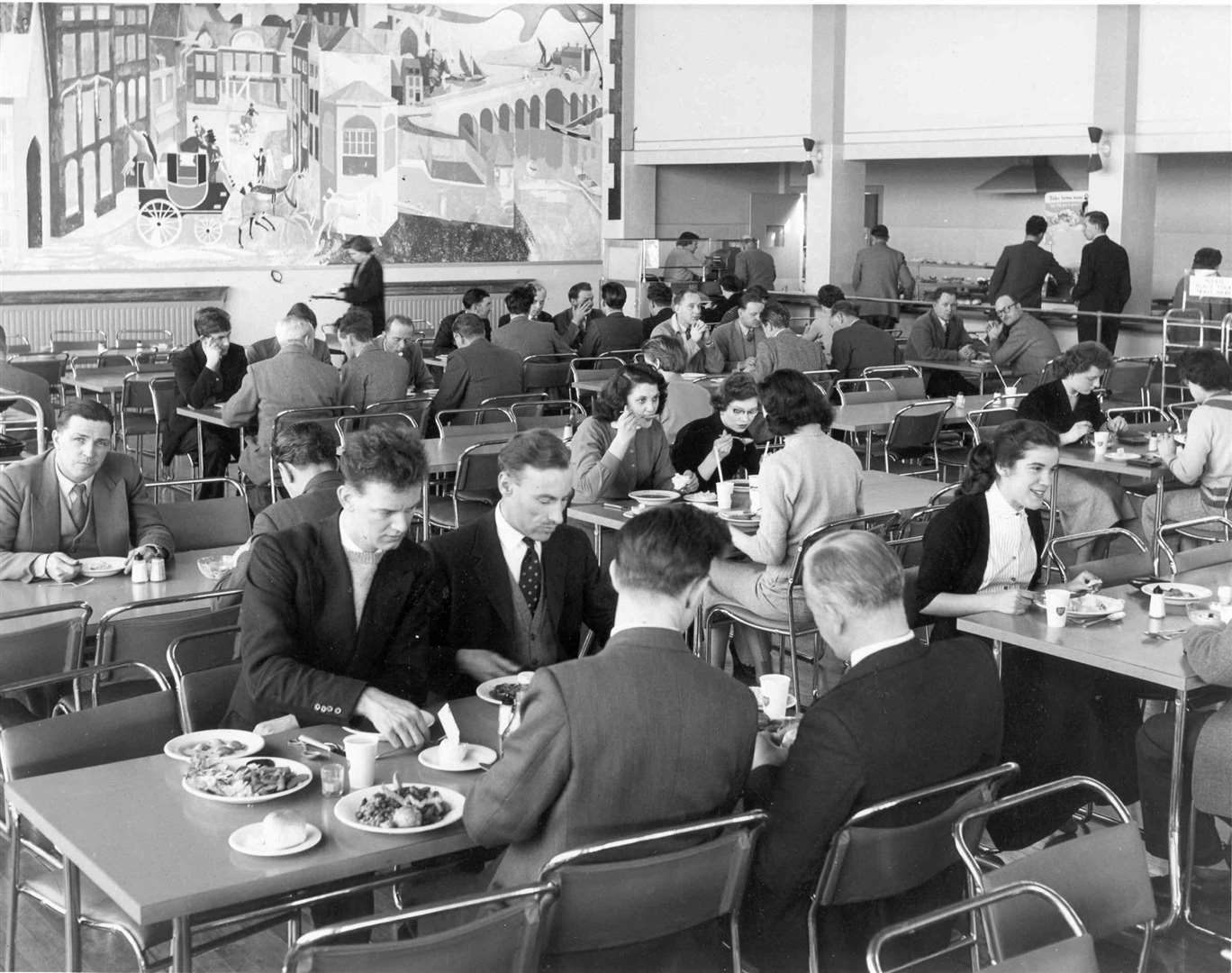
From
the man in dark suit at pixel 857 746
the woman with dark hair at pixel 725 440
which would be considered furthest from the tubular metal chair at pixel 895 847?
the woman with dark hair at pixel 725 440

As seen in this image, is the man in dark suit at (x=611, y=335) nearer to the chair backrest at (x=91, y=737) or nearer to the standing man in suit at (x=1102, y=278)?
the standing man in suit at (x=1102, y=278)

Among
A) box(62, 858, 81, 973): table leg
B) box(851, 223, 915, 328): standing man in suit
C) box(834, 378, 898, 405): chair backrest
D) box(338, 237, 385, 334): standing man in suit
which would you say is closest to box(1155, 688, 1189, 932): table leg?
box(62, 858, 81, 973): table leg

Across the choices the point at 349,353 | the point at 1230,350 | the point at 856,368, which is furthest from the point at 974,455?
the point at 1230,350

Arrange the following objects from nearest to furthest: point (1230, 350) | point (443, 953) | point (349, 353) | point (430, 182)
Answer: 1. point (443, 953)
2. point (349, 353)
3. point (1230, 350)
4. point (430, 182)

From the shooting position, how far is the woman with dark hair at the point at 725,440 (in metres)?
5.73

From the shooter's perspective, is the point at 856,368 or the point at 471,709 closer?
the point at 471,709

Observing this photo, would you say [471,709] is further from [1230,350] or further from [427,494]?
[1230,350]

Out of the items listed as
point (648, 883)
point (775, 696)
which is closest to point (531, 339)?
point (775, 696)

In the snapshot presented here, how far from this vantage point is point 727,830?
2.55 metres

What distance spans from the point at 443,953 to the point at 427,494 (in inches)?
186

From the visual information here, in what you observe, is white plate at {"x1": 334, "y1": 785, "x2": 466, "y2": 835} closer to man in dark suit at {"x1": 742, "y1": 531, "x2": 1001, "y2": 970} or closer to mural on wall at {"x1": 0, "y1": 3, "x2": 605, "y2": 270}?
man in dark suit at {"x1": 742, "y1": 531, "x2": 1001, "y2": 970}

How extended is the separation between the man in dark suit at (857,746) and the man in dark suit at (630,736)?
13 cm

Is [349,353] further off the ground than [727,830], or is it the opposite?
[349,353]

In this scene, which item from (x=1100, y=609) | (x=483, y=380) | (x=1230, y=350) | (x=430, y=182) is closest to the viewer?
(x=1100, y=609)
